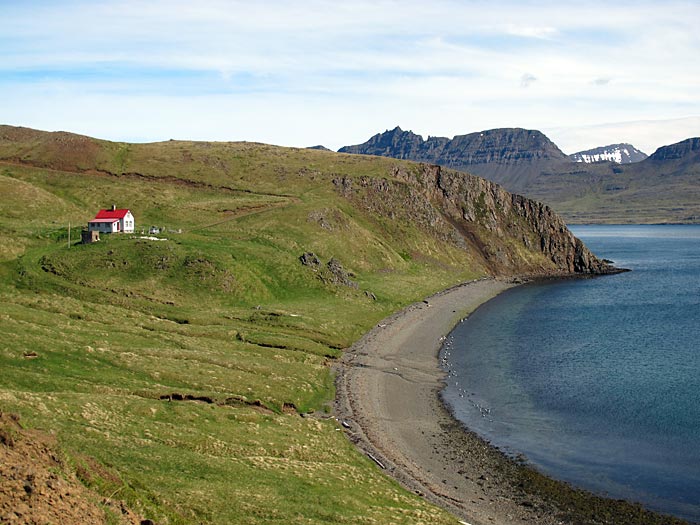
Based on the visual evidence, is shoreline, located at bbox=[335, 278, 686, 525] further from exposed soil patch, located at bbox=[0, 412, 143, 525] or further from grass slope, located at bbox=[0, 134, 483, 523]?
exposed soil patch, located at bbox=[0, 412, 143, 525]

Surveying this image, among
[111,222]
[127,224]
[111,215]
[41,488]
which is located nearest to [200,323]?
[111,222]

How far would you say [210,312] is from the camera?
98.2 meters

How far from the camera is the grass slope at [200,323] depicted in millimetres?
43250

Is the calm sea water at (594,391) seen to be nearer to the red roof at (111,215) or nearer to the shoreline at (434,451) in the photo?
the shoreline at (434,451)

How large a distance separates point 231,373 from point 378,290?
6532cm

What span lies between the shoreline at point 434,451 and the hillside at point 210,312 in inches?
106

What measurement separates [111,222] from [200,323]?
46114mm

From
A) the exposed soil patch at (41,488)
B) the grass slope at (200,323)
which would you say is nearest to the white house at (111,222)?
the grass slope at (200,323)

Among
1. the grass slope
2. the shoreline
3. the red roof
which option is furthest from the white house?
the shoreline

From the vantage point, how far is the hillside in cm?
4288

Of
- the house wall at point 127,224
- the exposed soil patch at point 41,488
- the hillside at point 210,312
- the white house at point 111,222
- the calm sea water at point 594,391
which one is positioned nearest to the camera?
the exposed soil patch at point 41,488

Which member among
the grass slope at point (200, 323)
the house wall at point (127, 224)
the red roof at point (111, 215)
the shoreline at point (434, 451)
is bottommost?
the shoreline at point (434, 451)

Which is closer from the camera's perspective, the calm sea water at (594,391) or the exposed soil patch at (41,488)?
the exposed soil patch at (41,488)

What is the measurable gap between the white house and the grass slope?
6.58 meters
